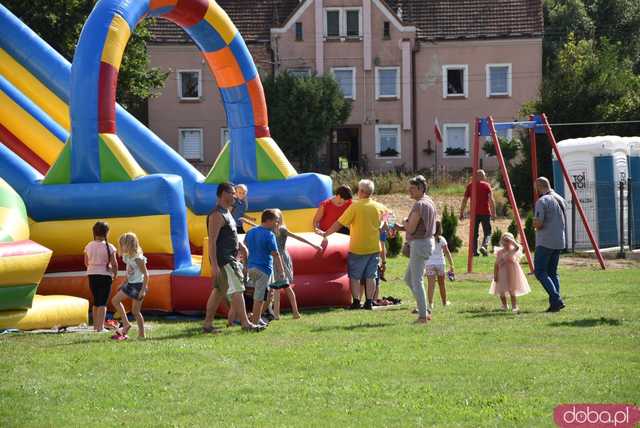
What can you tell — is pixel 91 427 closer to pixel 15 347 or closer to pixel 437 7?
pixel 15 347

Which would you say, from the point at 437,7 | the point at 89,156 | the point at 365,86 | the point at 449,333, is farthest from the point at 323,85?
the point at 449,333

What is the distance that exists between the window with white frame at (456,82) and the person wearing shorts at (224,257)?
34.8 metres

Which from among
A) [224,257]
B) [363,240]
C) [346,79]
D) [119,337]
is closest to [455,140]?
[346,79]

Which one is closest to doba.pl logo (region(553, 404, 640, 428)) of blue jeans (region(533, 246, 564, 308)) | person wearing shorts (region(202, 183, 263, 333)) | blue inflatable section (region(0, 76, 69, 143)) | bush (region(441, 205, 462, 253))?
person wearing shorts (region(202, 183, 263, 333))

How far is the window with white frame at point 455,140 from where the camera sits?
46219 millimetres

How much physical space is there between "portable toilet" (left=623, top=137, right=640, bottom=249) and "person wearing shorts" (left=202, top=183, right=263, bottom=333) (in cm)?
1277

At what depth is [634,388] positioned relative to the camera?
831 centimetres

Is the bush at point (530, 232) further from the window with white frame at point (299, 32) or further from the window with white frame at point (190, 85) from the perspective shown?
the window with white frame at point (190, 85)

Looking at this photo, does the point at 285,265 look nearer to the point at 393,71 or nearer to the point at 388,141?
the point at 393,71

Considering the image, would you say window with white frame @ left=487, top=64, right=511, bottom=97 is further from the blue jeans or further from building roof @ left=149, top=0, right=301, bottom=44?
the blue jeans

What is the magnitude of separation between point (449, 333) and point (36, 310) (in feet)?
14.1

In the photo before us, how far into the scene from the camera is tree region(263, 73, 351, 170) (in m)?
41.8

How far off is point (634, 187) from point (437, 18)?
22947 millimetres

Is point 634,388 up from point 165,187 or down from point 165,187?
down
